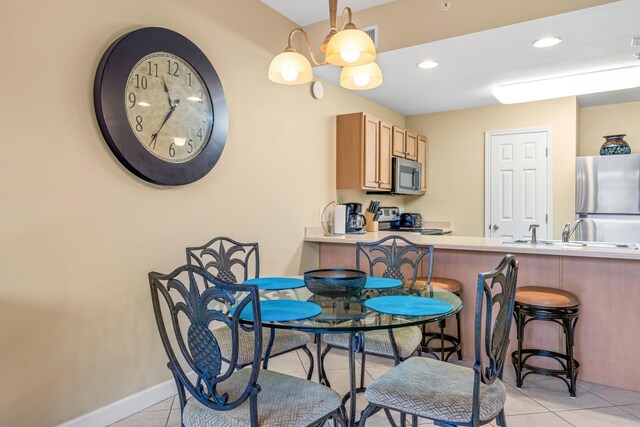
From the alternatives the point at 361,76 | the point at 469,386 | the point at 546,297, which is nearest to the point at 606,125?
the point at 546,297

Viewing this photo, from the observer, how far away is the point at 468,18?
2928 millimetres

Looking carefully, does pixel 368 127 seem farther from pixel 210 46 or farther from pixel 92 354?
pixel 92 354

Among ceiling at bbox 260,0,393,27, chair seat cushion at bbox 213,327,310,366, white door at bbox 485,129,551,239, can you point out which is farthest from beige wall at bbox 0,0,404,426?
white door at bbox 485,129,551,239

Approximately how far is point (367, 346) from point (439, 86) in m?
3.11

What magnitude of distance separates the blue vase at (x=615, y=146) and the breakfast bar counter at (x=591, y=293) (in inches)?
93.3

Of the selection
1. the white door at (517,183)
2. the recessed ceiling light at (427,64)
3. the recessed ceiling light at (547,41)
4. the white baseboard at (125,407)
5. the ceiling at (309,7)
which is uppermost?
the ceiling at (309,7)

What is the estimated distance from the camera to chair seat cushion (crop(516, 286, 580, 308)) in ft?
8.08

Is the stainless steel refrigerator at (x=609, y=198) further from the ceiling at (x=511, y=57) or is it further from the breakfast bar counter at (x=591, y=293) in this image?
the breakfast bar counter at (x=591, y=293)

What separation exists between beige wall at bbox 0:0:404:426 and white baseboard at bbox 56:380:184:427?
0.13ft

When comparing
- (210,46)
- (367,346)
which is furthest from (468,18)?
(367,346)

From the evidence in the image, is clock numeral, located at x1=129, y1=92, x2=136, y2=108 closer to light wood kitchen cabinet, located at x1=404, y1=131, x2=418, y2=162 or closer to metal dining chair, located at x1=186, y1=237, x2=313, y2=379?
metal dining chair, located at x1=186, y1=237, x2=313, y2=379

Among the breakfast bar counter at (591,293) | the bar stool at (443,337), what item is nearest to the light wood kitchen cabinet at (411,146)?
the breakfast bar counter at (591,293)

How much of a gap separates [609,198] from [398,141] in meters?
2.29

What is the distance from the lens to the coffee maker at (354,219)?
4.05 metres
